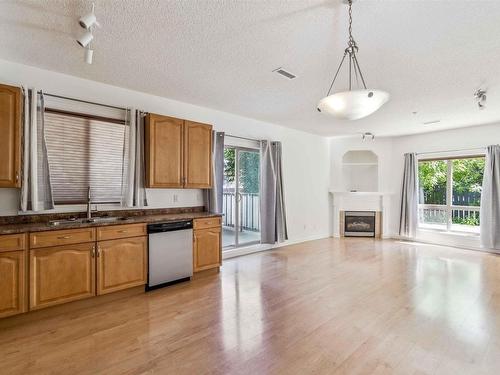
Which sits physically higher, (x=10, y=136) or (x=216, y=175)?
(x=10, y=136)

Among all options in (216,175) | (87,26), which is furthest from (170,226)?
(87,26)

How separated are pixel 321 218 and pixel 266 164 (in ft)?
8.39

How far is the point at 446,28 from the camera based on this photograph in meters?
2.15

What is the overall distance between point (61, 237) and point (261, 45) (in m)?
2.74

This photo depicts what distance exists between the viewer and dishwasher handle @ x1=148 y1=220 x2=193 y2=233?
331 centimetres

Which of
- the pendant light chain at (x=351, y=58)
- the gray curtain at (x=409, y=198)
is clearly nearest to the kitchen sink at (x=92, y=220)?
the pendant light chain at (x=351, y=58)

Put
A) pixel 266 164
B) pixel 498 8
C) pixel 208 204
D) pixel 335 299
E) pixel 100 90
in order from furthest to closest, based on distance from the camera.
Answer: pixel 266 164
pixel 208 204
pixel 100 90
pixel 335 299
pixel 498 8

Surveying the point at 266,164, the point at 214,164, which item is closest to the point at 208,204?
the point at 214,164

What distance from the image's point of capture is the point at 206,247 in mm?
Result: 3877

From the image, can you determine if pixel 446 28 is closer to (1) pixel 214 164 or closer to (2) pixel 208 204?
(1) pixel 214 164

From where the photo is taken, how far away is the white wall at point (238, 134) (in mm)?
2980

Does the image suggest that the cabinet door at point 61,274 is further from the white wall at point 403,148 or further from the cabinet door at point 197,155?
the white wall at point 403,148

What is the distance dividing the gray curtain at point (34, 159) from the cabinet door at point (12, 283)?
60 cm

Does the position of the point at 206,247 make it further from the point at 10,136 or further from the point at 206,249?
the point at 10,136
